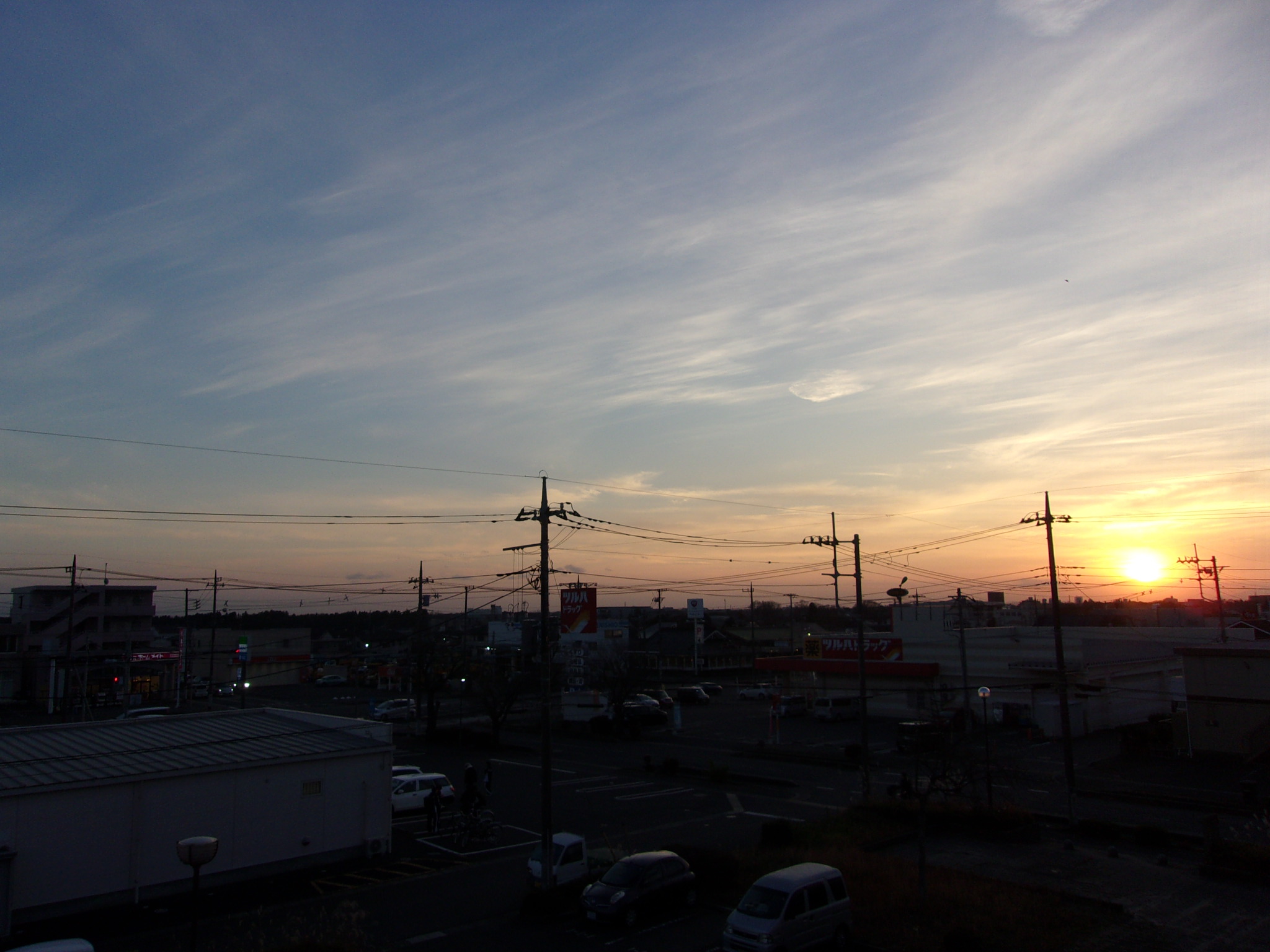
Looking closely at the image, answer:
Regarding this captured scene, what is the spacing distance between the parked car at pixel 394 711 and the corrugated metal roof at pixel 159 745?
3060 centimetres

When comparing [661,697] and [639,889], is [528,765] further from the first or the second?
[661,697]

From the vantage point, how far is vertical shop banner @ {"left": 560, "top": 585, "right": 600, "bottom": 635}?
2786 cm

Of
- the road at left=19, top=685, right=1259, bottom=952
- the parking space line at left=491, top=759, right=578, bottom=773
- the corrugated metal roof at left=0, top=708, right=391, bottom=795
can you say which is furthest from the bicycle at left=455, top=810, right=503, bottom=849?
the parking space line at left=491, top=759, right=578, bottom=773

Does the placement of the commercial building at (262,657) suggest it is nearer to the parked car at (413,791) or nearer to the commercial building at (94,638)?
the commercial building at (94,638)

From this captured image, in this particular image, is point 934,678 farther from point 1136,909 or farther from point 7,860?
point 7,860

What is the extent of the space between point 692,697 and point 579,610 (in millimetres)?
40389

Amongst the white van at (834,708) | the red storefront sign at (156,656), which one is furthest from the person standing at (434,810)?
the red storefront sign at (156,656)

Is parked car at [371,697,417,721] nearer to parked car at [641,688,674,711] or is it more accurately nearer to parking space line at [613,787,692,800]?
parked car at [641,688,674,711]

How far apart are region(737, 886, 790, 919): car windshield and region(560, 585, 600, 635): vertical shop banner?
42.5 ft

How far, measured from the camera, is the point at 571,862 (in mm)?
19375

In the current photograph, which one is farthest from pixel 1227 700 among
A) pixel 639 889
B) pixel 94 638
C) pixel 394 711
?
pixel 94 638

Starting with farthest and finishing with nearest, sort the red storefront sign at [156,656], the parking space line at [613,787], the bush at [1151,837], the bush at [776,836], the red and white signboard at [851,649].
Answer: the red storefront sign at [156,656] < the red and white signboard at [851,649] < the parking space line at [613,787] < the bush at [1151,837] < the bush at [776,836]

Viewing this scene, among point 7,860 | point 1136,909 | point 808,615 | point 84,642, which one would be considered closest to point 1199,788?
point 1136,909

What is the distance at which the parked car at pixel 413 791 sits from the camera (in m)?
27.2
